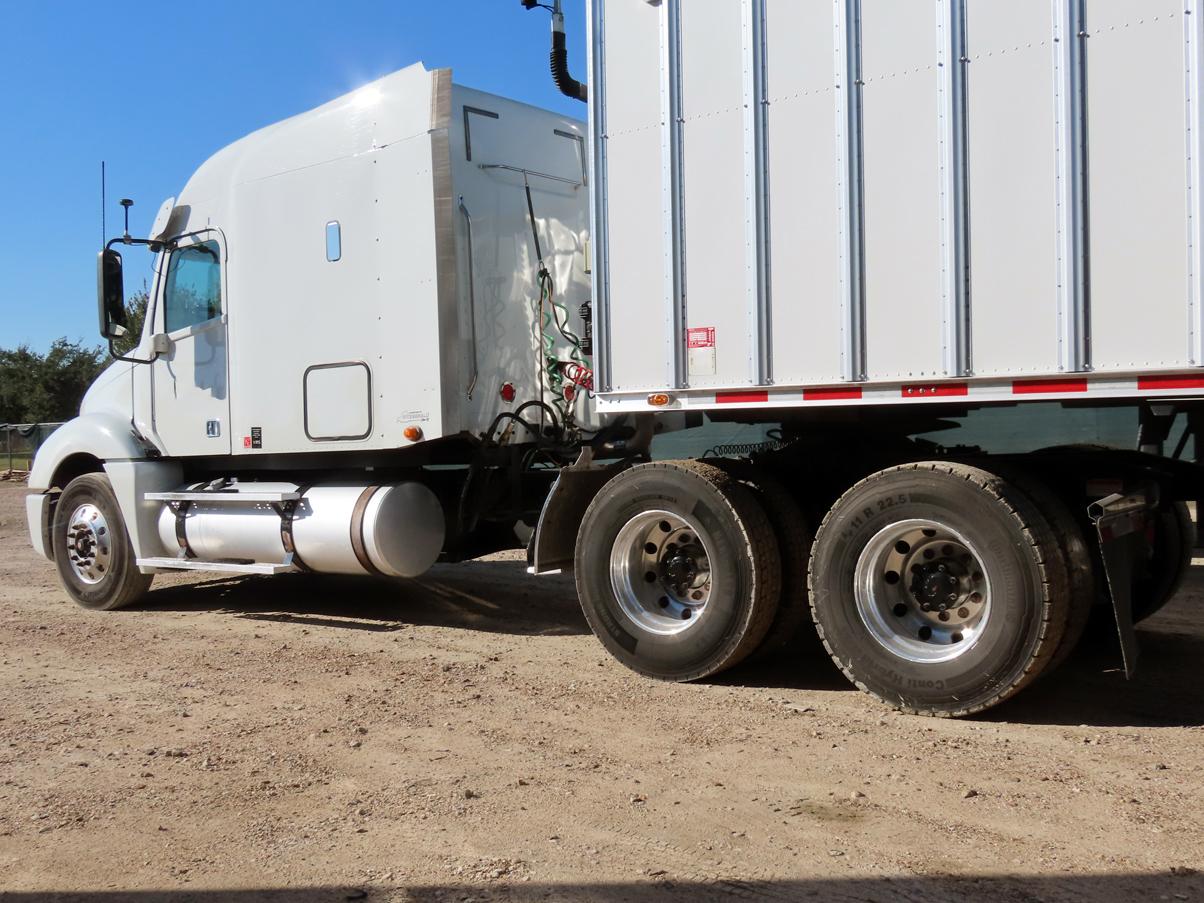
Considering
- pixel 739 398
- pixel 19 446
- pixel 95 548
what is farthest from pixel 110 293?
pixel 19 446

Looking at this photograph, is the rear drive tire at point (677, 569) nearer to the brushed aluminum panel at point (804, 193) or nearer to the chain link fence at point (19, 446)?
the brushed aluminum panel at point (804, 193)

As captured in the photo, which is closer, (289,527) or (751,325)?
(751,325)

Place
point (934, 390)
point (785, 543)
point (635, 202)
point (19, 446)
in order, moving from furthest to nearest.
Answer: point (19, 446)
point (635, 202)
point (785, 543)
point (934, 390)

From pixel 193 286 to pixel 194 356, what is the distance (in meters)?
0.56

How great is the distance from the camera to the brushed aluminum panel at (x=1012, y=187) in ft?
14.6

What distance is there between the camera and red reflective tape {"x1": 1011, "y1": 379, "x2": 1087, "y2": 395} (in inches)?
174

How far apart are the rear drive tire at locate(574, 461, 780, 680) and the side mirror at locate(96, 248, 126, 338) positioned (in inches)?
179

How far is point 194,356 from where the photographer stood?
8305 mm

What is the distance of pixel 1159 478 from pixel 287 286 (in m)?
5.61

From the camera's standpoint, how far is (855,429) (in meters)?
5.57

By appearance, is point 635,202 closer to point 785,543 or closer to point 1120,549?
point 785,543

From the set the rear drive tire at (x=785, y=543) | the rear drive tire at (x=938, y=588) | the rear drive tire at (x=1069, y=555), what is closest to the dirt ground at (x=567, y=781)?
the rear drive tire at (x=938, y=588)

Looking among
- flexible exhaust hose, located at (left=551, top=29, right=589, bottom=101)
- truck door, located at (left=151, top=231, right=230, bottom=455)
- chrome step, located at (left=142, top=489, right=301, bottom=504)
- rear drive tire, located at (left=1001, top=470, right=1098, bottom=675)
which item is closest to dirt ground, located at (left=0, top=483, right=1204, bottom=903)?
rear drive tire, located at (left=1001, top=470, right=1098, bottom=675)

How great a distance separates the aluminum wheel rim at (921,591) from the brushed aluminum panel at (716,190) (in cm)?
107
